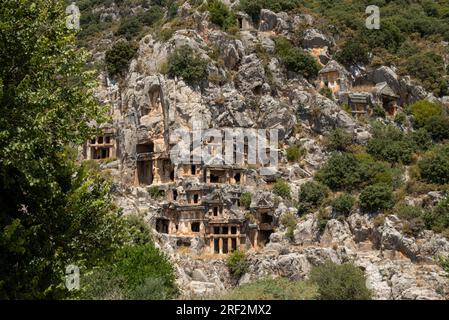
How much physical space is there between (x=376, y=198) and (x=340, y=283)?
23545 millimetres

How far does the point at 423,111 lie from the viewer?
245ft

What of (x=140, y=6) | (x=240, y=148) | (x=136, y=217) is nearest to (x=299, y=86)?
(x=240, y=148)

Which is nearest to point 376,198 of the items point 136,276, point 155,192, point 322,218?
point 322,218

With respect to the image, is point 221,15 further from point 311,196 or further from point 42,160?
point 42,160

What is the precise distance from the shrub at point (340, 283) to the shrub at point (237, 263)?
60.3 ft

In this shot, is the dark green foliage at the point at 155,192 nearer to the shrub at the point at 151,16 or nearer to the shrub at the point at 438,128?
the shrub at the point at 438,128

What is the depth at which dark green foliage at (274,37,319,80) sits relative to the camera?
76.2m

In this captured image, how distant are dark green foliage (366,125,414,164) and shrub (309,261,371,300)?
30.8m

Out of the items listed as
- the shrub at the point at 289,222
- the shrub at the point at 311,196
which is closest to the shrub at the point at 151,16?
the shrub at the point at 311,196

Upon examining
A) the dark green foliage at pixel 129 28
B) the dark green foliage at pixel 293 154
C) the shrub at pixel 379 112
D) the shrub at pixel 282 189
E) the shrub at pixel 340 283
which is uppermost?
the dark green foliage at pixel 129 28

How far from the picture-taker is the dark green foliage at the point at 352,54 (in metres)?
79.0

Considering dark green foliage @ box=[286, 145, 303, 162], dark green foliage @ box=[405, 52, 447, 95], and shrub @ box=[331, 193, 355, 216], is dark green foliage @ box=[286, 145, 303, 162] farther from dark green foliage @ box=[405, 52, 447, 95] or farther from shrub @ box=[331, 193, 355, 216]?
dark green foliage @ box=[405, 52, 447, 95]

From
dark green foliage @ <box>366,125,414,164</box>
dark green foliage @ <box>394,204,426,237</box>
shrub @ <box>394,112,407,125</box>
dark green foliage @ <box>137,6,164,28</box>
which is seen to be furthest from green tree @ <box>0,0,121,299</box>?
dark green foliage @ <box>137,6,164,28</box>

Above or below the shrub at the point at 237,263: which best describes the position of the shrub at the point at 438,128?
above
